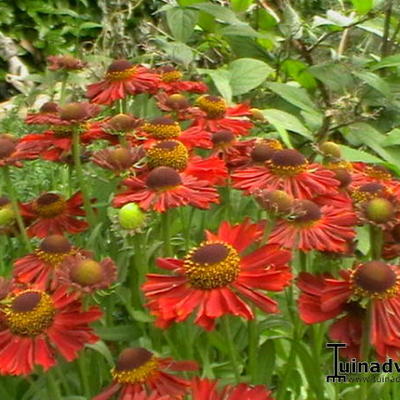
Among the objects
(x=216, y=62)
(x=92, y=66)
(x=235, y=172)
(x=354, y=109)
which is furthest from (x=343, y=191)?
(x=216, y=62)

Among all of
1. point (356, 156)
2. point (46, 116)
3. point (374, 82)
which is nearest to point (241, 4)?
point (374, 82)

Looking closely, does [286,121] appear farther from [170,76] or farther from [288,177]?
[288,177]

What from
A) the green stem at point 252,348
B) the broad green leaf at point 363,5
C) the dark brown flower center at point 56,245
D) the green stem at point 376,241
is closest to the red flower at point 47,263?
the dark brown flower center at point 56,245

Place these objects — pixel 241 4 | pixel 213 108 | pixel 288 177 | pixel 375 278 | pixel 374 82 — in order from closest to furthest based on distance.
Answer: pixel 375 278
pixel 288 177
pixel 213 108
pixel 374 82
pixel 241 4

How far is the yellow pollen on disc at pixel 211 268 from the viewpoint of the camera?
0.95 meters

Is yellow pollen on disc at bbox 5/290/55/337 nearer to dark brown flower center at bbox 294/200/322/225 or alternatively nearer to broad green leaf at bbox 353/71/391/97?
dark brown flower center at bbox 294/200/322/225

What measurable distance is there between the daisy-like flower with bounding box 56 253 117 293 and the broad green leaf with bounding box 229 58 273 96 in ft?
3.30

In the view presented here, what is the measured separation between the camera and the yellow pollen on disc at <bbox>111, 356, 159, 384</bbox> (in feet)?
3.13

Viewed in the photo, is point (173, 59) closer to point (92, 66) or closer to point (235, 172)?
point (92, 66)

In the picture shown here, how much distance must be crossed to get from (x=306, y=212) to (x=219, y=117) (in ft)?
1.41

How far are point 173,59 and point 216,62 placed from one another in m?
0.59

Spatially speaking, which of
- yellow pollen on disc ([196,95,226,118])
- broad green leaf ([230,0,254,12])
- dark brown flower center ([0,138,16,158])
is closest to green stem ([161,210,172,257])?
A: dark brown flower center ([0,138,16,158])

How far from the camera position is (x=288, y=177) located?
1.14 metres

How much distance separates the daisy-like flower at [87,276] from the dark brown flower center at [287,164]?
0.90ft
